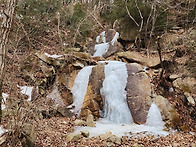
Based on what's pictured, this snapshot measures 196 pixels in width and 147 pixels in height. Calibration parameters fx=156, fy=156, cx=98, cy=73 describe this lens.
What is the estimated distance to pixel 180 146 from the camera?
14.6 feet

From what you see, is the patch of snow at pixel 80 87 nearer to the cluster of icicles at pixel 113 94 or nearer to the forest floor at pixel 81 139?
the cluster of icicles at pixel 113 94

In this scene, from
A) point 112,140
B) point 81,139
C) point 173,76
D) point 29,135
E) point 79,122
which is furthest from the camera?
point 173,76

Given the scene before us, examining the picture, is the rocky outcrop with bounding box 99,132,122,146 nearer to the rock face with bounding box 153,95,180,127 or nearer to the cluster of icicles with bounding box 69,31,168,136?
the cluster of icicles with bounding box 69,31,168,136

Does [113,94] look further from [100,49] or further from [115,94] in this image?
[100,49]

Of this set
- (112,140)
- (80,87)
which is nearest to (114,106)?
(80,87)

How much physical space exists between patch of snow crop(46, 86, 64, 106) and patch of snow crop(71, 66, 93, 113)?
67 cm

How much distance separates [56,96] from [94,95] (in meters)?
1.87

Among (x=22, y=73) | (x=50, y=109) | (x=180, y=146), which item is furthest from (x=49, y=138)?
(x=22, y=73)

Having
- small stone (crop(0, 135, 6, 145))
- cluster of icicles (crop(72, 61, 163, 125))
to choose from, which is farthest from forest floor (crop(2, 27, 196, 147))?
cluster of icicles (crop(72, 61, 163, 125))

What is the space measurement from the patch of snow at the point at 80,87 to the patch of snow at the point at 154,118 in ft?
9.71

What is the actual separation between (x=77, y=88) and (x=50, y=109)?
1.77 m

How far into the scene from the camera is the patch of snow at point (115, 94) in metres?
6.48

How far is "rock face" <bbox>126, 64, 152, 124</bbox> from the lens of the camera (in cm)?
631

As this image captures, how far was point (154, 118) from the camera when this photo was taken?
6.12 metres
